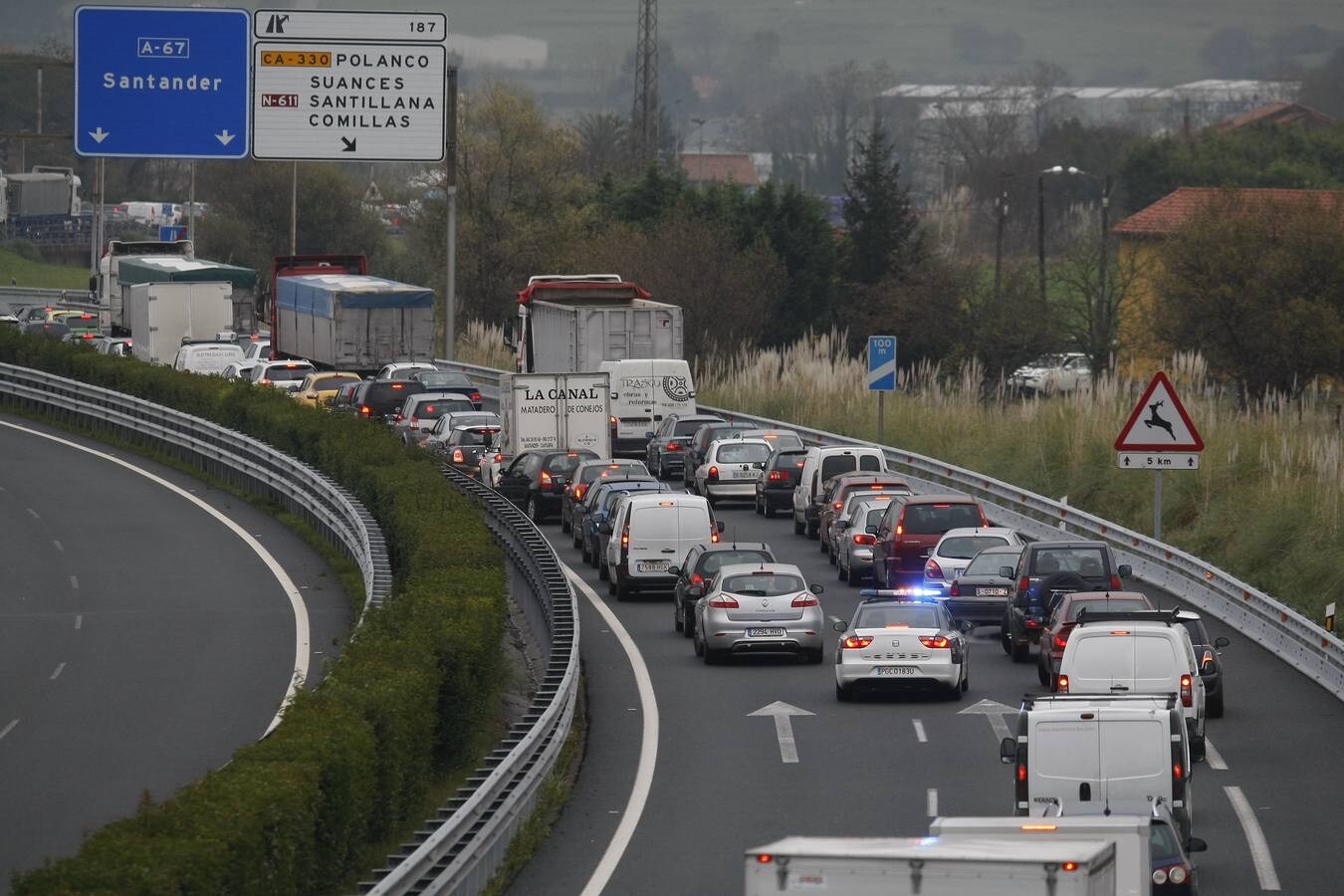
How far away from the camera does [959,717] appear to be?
83.7 feet

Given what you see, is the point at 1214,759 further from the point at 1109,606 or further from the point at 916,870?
the point at 916,870

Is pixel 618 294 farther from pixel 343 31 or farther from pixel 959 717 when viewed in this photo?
pixel 959 717

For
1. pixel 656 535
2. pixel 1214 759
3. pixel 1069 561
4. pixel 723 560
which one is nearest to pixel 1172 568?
pixel 1069 561

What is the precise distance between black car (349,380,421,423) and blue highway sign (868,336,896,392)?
13426 millimetres

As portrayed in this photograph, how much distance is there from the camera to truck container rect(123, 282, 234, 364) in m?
69.8

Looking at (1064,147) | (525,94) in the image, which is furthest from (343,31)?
(1064,147)

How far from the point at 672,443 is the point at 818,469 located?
9.74 m

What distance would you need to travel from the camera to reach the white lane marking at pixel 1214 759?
894 inches

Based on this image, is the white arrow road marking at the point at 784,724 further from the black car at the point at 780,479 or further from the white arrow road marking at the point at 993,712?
the black car at the point at 780,479

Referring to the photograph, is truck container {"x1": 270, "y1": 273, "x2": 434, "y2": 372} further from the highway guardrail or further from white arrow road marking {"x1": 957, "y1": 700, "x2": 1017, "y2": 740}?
white arrow road marking {"x1": 957, "y1": 700, "x2": 1017, "y2": 740}

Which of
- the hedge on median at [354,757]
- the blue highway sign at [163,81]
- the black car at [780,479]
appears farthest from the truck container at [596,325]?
the hedge on median at [354,757]

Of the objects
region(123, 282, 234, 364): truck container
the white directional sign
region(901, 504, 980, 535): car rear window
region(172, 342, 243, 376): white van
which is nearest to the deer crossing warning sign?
region(901, 504, 980, 535): car rear window

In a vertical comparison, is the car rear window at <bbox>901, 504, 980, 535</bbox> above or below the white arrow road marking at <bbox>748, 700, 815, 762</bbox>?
above

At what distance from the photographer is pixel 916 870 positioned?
34.4ft
